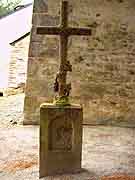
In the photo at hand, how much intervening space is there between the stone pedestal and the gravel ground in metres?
0.13

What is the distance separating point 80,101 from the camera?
761 cm

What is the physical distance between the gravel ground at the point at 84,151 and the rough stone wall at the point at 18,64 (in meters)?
3.86

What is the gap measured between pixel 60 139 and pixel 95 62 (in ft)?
11.9

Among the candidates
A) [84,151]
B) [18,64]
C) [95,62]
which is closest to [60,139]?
[84,151]

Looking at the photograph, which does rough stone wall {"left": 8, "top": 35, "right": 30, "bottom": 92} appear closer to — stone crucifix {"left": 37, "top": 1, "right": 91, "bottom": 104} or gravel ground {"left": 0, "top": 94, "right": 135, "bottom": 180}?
gravel ground {"left": 0, "top": 94, "right": 135, "bottom": 180}

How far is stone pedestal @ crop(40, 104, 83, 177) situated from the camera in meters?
4.09

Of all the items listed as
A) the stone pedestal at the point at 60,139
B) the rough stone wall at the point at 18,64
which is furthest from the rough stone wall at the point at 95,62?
the rough stone wall at the point at 18,64

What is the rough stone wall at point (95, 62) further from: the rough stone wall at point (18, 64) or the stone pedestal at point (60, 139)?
the rough stone wall at point (18, 64)

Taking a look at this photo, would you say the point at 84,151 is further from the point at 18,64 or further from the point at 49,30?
the point at 18,64

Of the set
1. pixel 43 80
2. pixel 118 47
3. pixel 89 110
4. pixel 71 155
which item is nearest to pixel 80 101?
pixel 89 110

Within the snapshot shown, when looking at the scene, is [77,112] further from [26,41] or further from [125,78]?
[26,41]

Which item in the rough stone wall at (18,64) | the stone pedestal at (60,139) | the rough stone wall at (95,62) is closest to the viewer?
the stone pedestal at (60,139)

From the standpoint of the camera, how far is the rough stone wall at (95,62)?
7.55m

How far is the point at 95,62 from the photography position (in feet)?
24.9
